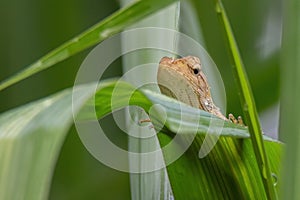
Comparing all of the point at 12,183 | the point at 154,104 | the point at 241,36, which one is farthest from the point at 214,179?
the point at 241,36

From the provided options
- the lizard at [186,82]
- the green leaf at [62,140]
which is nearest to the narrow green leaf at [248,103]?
the green leaf at [62,140]

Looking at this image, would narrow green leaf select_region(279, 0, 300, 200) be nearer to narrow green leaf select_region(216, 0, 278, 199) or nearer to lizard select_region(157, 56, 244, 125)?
narrow green leaf select_region(216, 0, 278, 199)

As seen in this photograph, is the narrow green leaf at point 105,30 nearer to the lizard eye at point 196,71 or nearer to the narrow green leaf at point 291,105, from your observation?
the narrow green leaf at point 291,105

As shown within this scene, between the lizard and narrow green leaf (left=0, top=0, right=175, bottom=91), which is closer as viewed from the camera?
narrow green leaf (left=0, top=0, right=175, bottom=91)

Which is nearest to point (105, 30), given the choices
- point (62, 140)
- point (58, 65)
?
point (62, 140)

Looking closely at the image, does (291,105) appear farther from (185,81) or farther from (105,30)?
(185,81)

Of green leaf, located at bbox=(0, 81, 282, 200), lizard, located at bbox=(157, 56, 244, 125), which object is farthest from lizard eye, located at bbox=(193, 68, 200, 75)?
green leaf, located at bbox=(0, 81, 282, 200)
